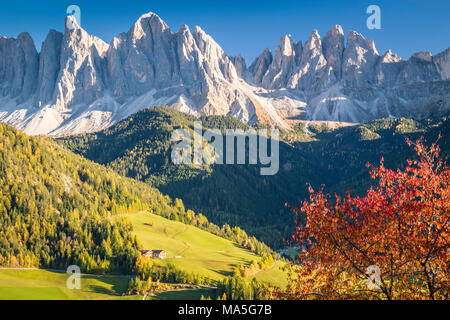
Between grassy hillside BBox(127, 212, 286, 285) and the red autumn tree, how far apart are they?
289ft

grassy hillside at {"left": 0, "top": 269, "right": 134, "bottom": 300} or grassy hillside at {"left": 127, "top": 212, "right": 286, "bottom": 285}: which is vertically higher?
grassy hillside at {"left": 127, "top": 212, "right": 286, "bottom": 285}

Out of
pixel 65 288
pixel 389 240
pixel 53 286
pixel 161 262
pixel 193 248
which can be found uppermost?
pixel 389 240

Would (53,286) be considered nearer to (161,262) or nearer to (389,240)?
(161,262)

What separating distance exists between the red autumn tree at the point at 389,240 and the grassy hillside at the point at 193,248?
88164 mm

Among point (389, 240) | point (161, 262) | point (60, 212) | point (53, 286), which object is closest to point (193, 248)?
point (161, 262)

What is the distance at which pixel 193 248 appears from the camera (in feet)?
434

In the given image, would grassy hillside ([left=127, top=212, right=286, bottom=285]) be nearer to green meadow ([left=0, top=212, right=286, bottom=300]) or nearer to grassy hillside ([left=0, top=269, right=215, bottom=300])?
green meadow ([left=0, top=212, right=286, bottom=300])

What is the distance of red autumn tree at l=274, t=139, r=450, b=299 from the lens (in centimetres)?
1827

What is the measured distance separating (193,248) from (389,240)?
388ft

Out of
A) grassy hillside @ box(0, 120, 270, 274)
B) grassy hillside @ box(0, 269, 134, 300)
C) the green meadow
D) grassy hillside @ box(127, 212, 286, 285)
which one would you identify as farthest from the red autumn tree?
grassy hillside @ box(0, 120, 270, 274)
